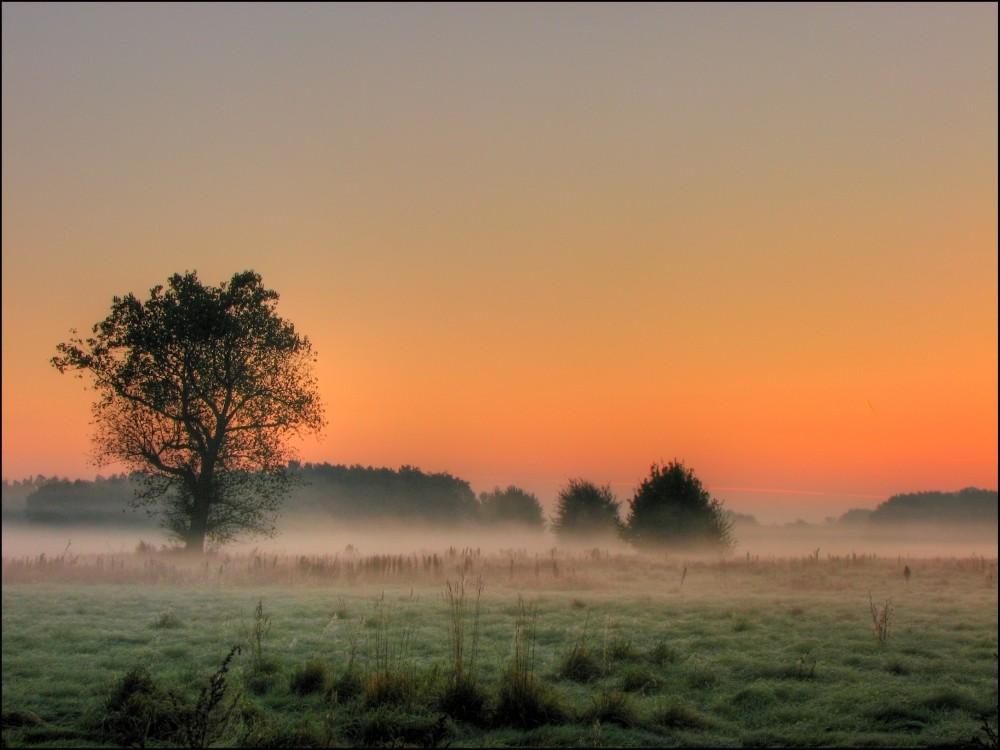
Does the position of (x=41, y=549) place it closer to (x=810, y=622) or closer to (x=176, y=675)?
(x=176, y=675)

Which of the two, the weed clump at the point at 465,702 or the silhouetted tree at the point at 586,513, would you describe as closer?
the weed clump at the point at 465,702

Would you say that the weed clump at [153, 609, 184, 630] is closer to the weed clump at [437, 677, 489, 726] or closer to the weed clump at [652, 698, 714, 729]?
the weed clump at [437, 677, 489, 726]

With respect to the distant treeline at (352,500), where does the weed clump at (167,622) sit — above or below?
below

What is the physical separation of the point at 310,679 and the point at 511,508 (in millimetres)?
14329

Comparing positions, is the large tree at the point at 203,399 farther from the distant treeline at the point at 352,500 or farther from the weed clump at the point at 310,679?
the weed clump at the point at 310,679

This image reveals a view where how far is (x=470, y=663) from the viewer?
8.97 m

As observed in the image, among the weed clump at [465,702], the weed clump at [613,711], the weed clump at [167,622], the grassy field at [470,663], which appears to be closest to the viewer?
the grassy field at [470,663]

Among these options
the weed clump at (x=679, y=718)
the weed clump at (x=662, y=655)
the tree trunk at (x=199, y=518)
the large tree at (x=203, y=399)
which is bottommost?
the weed clump at (x=679, y=718)

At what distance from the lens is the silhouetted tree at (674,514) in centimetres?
3900

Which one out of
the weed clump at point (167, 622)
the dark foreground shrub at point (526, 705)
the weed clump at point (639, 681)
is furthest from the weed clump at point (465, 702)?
the weed clump at point (167, 622)

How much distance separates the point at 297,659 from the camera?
1066cm

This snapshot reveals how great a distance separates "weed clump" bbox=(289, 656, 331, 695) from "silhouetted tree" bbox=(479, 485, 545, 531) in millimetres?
11827

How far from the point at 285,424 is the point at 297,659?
14901 mm

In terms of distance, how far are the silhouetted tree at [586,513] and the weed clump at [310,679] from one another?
2673cm
